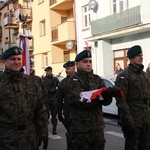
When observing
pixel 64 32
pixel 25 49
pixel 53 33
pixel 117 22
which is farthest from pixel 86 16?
pixel 25 49

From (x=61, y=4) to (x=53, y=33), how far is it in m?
2.45

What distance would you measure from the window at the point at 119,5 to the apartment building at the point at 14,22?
10.7 m

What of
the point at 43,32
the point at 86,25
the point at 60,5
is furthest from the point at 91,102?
the point at 43,32

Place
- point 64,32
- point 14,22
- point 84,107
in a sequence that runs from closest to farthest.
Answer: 1. point 84,107
2. point 64,32
3. point 14,22

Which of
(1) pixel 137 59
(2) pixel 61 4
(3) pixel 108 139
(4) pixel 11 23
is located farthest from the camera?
(4) pixel 11 23

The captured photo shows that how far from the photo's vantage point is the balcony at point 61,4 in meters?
24.7

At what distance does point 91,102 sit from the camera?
393 centimetres

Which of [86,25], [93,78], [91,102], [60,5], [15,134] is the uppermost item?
[60,5]

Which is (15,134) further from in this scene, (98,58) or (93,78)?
(98,58)

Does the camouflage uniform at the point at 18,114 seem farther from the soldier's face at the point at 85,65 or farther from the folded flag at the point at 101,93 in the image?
the soldier's face at the point at 85,65

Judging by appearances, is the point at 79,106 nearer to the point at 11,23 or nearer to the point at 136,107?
the point at 136,107

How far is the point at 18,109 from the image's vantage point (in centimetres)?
347

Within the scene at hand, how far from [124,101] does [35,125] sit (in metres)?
1.20

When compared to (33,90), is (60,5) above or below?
above
